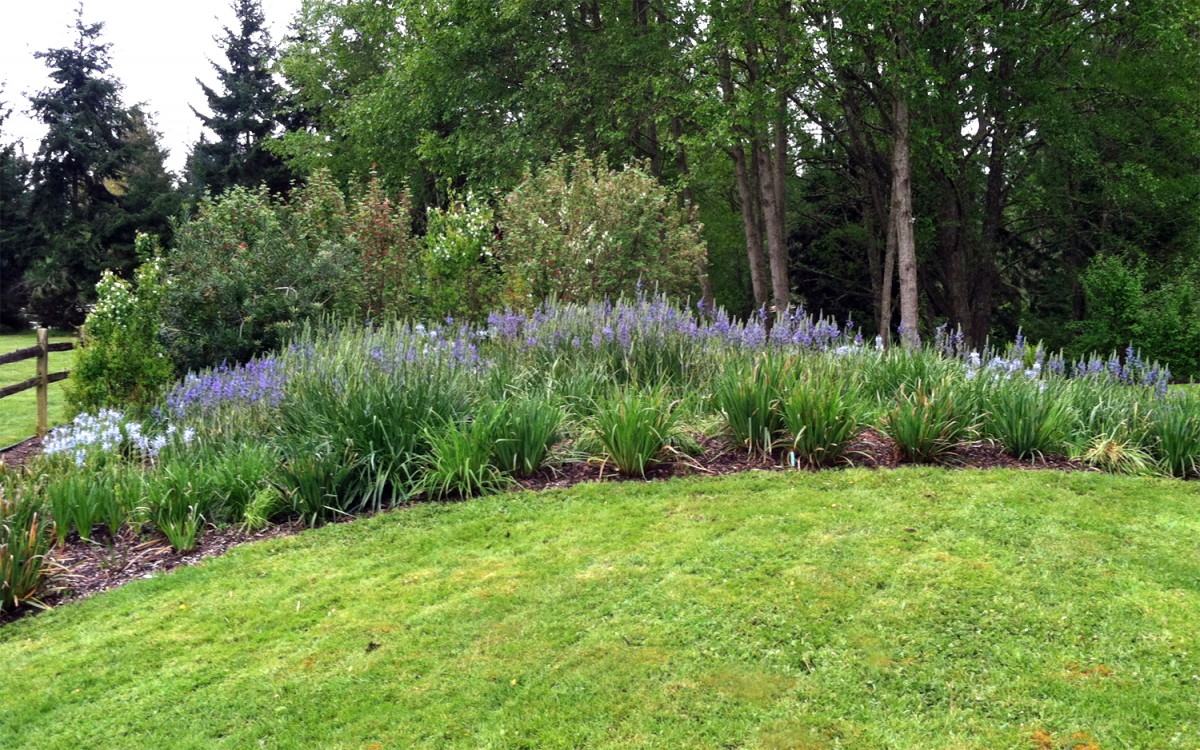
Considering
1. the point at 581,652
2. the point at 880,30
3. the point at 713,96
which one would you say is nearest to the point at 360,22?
the point at 713,96

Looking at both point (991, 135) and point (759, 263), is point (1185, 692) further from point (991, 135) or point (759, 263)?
point (991, 135)

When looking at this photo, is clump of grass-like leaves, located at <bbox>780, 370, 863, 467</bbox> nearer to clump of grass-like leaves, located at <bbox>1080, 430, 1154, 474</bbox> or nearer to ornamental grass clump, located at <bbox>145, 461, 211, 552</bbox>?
clump of grass-like leaves, located at <bbox>1080, 430, 1154, 474</bbox>

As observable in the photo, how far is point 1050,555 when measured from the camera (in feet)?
15.4

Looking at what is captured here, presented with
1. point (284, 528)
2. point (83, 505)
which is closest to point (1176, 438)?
point (284, 528)

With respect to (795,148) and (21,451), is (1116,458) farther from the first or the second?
(795,148)

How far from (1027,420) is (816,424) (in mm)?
1644

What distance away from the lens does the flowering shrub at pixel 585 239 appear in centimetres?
1262

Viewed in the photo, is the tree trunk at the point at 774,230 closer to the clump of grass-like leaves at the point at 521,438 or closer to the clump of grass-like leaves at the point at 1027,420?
the clump of grass-like leaves at the point at 1027,420

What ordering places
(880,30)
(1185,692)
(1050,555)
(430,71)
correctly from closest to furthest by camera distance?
(1185,692)
(1050,555)
(880,30)
(430,71)

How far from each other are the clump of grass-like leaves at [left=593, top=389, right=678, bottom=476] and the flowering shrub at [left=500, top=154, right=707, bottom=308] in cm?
590

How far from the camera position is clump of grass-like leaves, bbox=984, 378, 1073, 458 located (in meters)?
6.57

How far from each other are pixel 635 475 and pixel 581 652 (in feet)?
8.06

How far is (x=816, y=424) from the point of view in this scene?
6.31m

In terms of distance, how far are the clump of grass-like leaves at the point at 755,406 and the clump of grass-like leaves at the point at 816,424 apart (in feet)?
0.35
